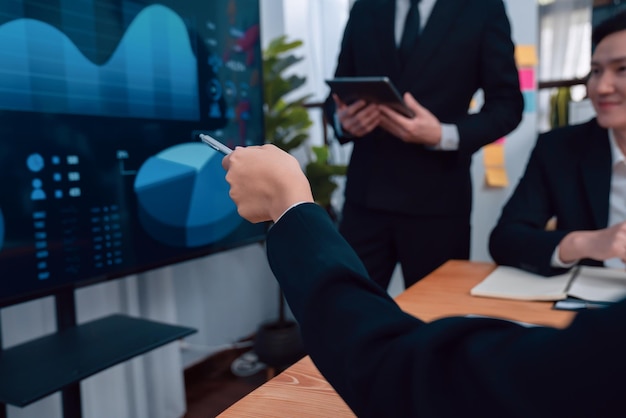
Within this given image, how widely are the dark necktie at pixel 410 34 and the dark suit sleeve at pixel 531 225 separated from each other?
449 mm

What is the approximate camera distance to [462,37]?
1.46 m

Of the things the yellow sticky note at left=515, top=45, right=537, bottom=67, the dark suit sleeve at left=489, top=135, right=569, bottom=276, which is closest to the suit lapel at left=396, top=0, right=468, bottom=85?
the dark suit sleeve at left=489, top=135, right=569, bottom=276

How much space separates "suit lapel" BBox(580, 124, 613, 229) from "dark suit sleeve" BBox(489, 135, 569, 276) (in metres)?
0.09

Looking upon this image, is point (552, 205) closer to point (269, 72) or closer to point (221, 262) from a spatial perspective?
point (269, 72)

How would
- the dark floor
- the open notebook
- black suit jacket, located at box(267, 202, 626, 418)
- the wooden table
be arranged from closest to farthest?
black suit jacket, located at box(267, 202, 626, 418)
the wooden table
the open notebook
the dark floor

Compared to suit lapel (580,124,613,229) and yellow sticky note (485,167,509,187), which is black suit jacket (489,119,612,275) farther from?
yellow sticky note (485,167,509,187)

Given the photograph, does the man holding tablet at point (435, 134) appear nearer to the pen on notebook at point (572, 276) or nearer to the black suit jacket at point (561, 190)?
the black suit jacket at point (561, 190)

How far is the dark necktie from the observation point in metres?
1.50

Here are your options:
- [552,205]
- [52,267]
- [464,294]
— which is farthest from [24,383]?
[552,205]

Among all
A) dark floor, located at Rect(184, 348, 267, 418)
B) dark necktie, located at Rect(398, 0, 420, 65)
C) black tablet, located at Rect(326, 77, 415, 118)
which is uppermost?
dark necktie, located at Rect(398, 0, 420, 65)

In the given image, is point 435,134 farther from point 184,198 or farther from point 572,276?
point 184,198

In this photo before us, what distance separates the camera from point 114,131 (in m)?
1.32

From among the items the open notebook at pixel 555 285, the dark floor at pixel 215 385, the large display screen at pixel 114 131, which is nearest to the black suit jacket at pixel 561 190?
the open notebook at pixel 555 285

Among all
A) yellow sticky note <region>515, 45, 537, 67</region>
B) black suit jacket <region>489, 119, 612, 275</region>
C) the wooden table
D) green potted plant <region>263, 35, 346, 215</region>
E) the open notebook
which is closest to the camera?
the wooden table
